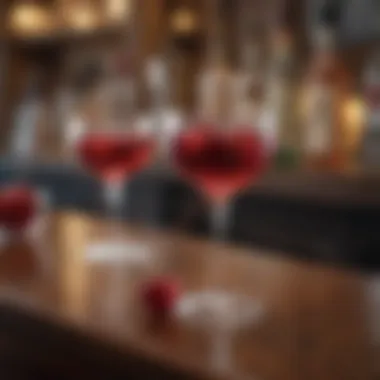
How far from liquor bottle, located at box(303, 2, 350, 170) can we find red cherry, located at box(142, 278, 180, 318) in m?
1.09

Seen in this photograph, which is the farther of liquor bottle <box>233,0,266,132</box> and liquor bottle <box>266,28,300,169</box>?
liquor bottle <box>233,0,266,132</box>

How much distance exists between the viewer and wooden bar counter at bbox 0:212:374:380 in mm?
578

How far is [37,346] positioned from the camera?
2.48 ft

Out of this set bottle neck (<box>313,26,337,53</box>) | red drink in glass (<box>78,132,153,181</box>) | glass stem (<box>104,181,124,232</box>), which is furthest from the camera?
bottle neck (<box>313,26,337,53</box>)

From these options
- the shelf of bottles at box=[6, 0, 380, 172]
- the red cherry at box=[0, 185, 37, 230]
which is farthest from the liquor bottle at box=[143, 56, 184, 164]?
the red cherry at box=[0, 185, 37, 230]

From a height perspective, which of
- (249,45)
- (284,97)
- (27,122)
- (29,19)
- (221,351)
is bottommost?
(221,351)

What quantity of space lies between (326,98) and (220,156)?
102 centimetres

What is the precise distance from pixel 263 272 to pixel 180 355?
0.28 m

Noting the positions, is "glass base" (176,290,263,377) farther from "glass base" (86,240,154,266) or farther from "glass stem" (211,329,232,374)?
"glass base" (86,240,154,266)

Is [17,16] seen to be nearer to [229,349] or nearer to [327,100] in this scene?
[327,100]

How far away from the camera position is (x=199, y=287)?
2.62 feet

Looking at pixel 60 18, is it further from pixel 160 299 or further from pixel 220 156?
pixel 160 299

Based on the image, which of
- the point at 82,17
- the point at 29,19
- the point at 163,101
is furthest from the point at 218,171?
the point at 29,19

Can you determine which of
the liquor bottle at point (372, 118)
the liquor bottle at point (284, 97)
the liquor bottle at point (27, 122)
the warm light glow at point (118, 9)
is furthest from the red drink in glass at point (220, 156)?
the liquor bottle at point (27, 122)
